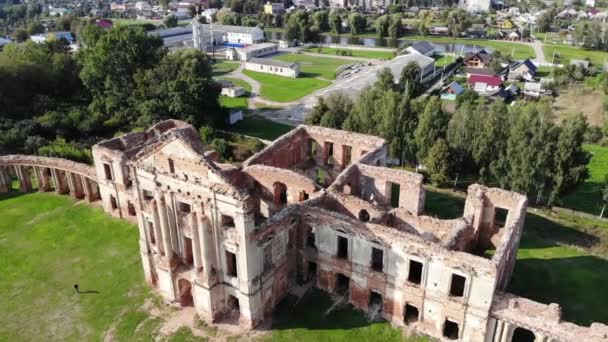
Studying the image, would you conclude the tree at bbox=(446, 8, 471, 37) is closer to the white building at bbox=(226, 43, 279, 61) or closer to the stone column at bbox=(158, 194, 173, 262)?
the white building at bbox=(226, 43, 279, 61)

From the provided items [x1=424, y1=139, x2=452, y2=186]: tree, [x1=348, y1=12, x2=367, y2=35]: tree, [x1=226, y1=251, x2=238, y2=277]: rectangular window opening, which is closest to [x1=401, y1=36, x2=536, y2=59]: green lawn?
[x1=348, y1=12, x2=367, y2=35]: tree

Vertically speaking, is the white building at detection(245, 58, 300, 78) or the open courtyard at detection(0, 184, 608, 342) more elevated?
the white building at detection(245, 58, 300, 78)

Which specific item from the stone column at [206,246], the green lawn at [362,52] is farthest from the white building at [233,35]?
the stone column at [206,246]

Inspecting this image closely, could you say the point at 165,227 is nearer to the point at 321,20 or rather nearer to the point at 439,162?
the point at 439,162

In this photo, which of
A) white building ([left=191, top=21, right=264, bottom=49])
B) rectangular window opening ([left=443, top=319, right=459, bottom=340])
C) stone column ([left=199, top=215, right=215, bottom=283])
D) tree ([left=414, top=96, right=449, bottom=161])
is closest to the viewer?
stone column ([left=199, top=215, right=215, bottom=283])

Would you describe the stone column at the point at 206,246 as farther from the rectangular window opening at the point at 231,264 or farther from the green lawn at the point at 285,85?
the green lawn at the point at 285,85

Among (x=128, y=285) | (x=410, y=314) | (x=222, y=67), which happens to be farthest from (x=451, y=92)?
(x=128, y=285)

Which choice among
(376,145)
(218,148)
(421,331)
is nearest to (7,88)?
(218,148)
